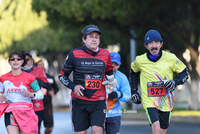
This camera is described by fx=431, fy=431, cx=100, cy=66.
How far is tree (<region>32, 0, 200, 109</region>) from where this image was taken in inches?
781

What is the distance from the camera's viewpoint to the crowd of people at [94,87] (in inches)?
251

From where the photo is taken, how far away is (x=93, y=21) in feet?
75.6

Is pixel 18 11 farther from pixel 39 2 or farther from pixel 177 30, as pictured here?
pixel 177 30

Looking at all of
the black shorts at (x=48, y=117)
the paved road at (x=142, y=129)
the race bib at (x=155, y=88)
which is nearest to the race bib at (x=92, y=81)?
the race bib at (x=155, y=88)

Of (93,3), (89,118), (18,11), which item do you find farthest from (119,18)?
(18,11)

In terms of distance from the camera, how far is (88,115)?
643 cm

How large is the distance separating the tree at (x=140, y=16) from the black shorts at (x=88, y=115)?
1350 centimetres

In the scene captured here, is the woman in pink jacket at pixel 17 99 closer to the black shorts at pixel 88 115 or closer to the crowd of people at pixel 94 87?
the crowd of people at pixel 94 87

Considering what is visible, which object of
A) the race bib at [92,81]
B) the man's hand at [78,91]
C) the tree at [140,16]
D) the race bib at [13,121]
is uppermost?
the tree at [140,16]

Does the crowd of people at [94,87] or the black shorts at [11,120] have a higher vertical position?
the crowd of people at [94,87]

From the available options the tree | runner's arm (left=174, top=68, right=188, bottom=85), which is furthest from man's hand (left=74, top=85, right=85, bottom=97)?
the tree

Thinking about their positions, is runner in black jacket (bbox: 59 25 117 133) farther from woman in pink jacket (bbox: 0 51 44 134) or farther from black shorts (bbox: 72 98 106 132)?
woman in pink jacket (bbox: 0 51 44 134)

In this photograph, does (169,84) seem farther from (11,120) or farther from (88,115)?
(11,120)

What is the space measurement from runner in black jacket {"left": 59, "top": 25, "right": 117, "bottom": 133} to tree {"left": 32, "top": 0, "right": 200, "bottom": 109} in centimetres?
1327
